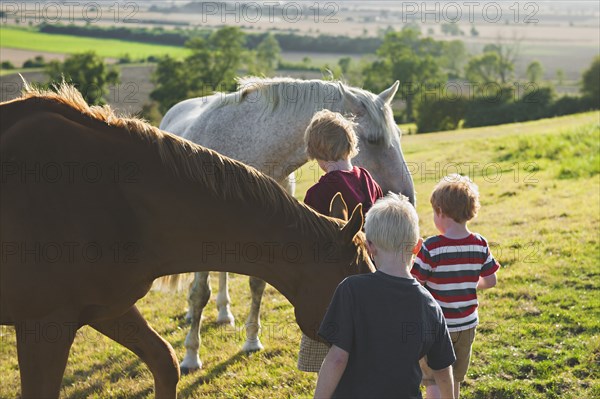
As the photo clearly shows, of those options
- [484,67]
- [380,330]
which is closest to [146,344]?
[380,330]

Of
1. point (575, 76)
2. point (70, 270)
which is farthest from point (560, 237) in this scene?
point (575, 76)

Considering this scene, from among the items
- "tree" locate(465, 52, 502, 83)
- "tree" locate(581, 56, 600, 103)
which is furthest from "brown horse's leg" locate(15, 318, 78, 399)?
"tree" locate(465, 52, 502, 83)

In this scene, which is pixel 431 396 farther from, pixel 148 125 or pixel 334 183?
pixel 148 125

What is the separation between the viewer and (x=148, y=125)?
128 inches

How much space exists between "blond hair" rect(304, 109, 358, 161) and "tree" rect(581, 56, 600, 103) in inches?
1638

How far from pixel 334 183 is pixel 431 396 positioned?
4.10 feet

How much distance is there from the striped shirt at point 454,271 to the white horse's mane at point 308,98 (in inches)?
52.9

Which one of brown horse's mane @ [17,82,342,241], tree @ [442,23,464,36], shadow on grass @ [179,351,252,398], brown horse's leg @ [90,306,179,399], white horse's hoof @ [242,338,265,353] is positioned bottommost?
shadow on grass @ [179,351,252,398]

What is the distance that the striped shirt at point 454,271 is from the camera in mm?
3229

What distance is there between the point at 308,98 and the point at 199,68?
168 ft

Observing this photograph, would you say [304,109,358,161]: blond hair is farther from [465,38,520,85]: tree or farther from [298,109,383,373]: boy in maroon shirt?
[465,38,520,85]: tree

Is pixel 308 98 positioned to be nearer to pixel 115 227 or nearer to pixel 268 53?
pixel 115 227

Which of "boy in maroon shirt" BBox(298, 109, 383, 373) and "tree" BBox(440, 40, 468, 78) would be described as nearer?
"boy in maroon shirt" BBox(298, 109, 383, 373)

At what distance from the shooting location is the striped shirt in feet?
10.6
